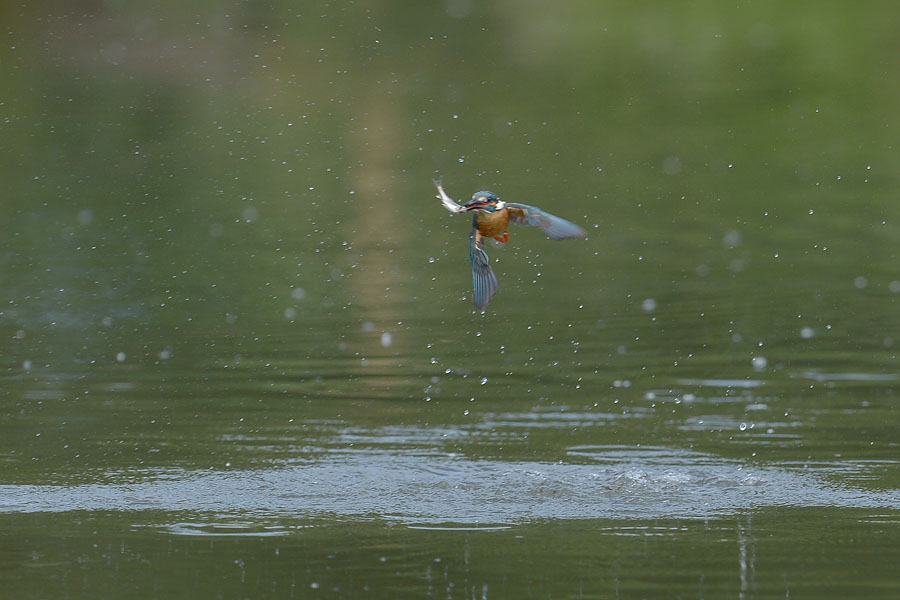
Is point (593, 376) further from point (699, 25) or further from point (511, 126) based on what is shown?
point (699, 25)

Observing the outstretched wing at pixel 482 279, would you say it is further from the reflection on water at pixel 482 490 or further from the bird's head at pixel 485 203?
the reflection on water at pixel 482 490

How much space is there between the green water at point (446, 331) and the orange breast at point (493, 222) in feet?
3.82

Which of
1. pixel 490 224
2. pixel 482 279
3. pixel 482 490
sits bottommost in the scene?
pixel 482 490

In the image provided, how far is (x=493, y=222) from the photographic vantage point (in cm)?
609

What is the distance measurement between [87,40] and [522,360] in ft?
53.8

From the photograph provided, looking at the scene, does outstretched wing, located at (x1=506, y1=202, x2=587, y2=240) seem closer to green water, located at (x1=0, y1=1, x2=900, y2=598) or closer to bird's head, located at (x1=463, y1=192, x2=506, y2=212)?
bird's head, located at (x1=463, y1=192, x2=506, y2=212)

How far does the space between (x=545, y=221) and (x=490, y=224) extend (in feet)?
0.76

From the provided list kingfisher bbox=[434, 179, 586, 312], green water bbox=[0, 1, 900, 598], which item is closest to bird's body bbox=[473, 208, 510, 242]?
kingfisher bbox=[434, 179, 586, 312]

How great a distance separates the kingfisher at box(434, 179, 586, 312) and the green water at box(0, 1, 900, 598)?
38.2 inches

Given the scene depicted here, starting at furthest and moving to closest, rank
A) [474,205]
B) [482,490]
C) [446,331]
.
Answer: [446,331], [482,490], [474,205]

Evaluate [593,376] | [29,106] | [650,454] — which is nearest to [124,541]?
[650,454]

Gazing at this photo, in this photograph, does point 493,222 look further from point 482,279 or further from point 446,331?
point 446,331

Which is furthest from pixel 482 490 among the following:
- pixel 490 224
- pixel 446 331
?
pixel 446 331

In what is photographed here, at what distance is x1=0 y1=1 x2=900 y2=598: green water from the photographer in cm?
617
